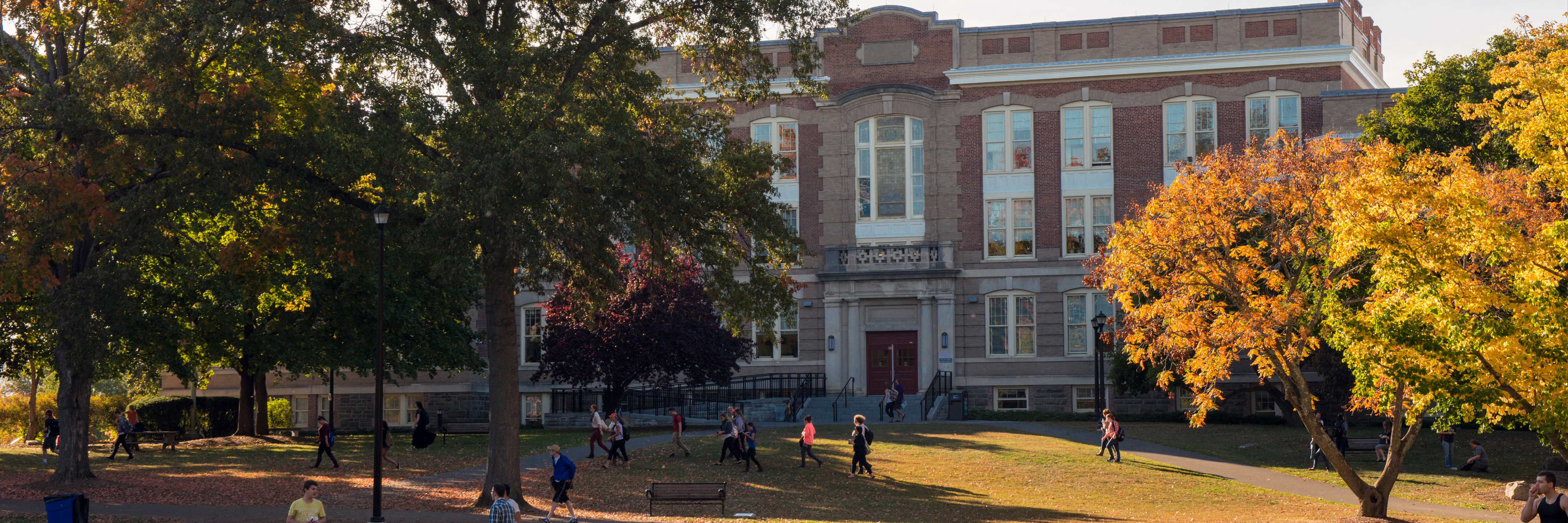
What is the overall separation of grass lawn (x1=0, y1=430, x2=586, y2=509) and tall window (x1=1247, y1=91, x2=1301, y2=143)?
24.5m

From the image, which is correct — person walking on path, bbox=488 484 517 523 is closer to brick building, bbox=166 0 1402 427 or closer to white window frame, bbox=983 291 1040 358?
brick building, bbox=166 0 1402 427

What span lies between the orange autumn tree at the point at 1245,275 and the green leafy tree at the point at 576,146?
619 centimetres

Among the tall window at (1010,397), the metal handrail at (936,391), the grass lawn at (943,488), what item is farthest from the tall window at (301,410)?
the tall window at (1010,397)

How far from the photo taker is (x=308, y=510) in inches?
538

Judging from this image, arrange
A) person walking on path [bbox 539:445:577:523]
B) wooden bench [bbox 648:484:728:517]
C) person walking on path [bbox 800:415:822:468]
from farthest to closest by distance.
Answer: person walking on path [bbox 800:415:822:468] < wooden bench [bbox 648:484:728:517] < person walking on path [bbox 539:445:577:523]

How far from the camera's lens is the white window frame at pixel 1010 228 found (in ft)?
134

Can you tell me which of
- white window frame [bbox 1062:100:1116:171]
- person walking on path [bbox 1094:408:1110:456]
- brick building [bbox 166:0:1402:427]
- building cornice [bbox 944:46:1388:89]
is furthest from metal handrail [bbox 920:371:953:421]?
building cornice [bbox 944:46:1388:89]

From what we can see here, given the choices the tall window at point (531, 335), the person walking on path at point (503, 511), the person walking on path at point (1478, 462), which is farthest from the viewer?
the tall window at point (531, 335)

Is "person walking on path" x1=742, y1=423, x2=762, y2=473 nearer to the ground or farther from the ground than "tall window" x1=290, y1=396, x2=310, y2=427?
farther from the ground

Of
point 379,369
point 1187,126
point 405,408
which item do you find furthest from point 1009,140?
point 379,369

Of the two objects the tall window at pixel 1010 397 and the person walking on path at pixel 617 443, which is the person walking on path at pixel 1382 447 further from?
the person walking on path at pixel 617 443

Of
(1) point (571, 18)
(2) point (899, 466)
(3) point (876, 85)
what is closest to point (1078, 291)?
(3) point (876, 85)

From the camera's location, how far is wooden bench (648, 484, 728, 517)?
18.5 metres

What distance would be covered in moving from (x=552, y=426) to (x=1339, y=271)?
2622cm
